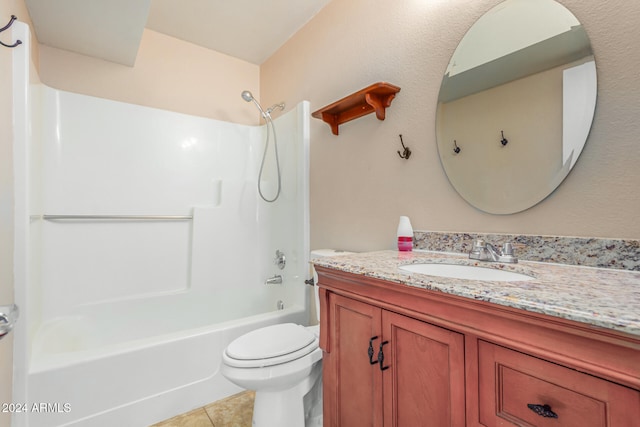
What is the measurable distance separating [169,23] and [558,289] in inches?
109

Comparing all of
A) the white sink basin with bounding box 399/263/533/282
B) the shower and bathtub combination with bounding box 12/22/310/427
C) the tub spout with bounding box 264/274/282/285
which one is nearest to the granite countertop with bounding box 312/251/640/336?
the white sink basin with bounding box 399/263/533/282

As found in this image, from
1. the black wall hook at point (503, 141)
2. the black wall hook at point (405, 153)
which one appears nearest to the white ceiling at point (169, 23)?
the black wall hook at point (405, 153)

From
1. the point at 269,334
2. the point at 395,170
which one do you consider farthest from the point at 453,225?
the point at 269,334

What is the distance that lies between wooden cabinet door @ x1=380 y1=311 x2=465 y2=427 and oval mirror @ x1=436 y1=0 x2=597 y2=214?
63cm

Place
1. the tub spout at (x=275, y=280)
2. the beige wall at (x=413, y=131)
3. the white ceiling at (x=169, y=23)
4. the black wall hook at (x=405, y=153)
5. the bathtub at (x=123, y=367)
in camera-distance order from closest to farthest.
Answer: the beige wall at (x=413, y=131), the bathtub at (x=123, y=367), the black wall hook at (x=405, y=153), the white ceiling at (x=169, y=23), the tub spout at (x=275, y=280)

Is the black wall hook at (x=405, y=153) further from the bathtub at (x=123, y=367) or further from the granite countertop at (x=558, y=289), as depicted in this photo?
the bathtub at (x=123, y=367)

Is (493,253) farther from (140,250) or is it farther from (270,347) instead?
(140,250)

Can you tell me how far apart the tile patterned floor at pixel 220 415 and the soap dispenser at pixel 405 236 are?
119 cm

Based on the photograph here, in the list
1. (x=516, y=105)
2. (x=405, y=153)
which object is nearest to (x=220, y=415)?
(x=405, y=153)

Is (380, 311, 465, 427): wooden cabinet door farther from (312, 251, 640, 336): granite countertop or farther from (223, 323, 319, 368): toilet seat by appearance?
(223, 323, 319, 368): toilet seat

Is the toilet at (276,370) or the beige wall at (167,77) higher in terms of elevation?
the beige wall at (167,77)

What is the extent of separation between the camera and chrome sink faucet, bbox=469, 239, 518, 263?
1024 millimetres

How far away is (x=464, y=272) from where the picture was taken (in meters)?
1.07

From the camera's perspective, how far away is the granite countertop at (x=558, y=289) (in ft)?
1.59
